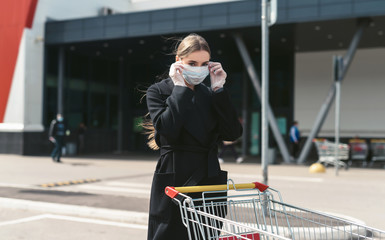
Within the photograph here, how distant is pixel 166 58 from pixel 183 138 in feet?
76.4

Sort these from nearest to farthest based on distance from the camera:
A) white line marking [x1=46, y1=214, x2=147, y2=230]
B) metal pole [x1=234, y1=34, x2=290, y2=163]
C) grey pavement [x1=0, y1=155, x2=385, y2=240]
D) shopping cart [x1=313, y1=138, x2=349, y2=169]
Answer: grey pavement [x1=0, y1=155, x2=385, y2=240] → white line marking [x1=46, y1=214, x2=147, y2=230] → shopping cart [x1=313, y1=138, x2=349, y2=169] → metal pole [x1=234, y1=34, x2=290, y2=163]

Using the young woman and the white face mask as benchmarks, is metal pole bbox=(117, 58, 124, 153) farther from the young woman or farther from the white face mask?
the white face mask

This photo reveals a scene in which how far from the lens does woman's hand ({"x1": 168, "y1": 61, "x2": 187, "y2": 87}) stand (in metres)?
2.55

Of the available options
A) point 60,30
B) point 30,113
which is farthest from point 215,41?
point 30,113

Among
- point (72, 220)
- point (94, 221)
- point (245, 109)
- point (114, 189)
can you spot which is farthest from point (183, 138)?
point (245, 109)

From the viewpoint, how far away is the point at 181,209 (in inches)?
94.3

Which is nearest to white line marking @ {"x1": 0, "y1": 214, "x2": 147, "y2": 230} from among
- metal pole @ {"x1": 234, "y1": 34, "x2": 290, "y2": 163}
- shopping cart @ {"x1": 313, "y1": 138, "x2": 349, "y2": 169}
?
shopping cart @ {"x1": 313, "y1": 138, "x2": 349, "y2": 169}

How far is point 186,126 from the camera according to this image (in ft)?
8.33

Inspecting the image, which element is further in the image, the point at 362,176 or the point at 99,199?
the point at 362,176

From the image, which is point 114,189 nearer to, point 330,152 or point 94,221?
point 94,221

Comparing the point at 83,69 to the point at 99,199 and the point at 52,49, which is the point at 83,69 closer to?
the point at 52,49

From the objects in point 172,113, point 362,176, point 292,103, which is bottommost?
point 362,176

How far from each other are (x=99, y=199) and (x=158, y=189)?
5448mm

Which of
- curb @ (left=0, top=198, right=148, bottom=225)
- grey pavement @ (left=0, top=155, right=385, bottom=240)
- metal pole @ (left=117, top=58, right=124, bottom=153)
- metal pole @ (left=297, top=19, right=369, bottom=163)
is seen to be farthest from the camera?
metal pole @ (left=117, top=58, right=124, bottom=153)
